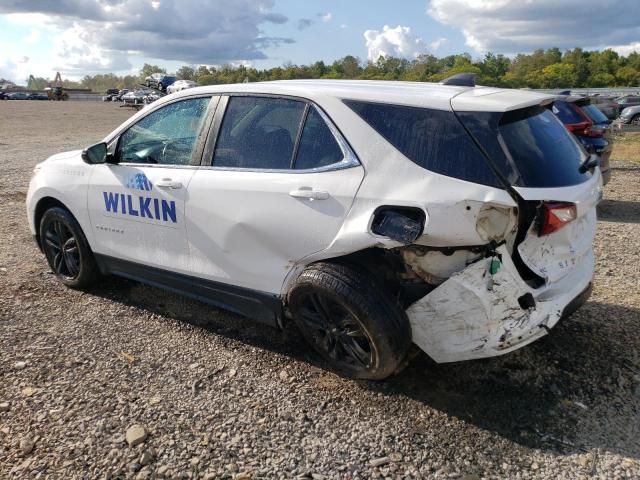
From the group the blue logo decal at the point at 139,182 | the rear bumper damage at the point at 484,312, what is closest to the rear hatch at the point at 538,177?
the rear bumper damage at the point at 484,312

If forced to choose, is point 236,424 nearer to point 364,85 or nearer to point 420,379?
point 420,379

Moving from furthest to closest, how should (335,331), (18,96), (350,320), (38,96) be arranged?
(38,96) → (18,96) → (335,331) → (350,320)

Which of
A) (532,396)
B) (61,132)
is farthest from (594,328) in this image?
(61,132)

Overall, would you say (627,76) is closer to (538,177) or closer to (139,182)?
(538,177)

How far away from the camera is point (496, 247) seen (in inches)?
114

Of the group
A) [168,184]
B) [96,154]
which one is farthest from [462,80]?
[96,154]

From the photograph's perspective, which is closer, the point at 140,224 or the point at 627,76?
the point at 140,224

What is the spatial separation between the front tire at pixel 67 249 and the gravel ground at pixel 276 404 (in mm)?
297

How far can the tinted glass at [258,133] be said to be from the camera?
136 inches

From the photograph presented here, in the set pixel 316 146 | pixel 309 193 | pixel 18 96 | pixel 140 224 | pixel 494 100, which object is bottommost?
pixel 18 96

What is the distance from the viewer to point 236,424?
303 centimetres

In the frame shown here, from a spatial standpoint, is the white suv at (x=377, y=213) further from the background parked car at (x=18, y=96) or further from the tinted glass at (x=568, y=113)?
the background parked car at (x=18, y=96)

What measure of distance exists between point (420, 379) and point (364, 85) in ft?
6.12

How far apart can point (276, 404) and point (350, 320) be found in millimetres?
639
